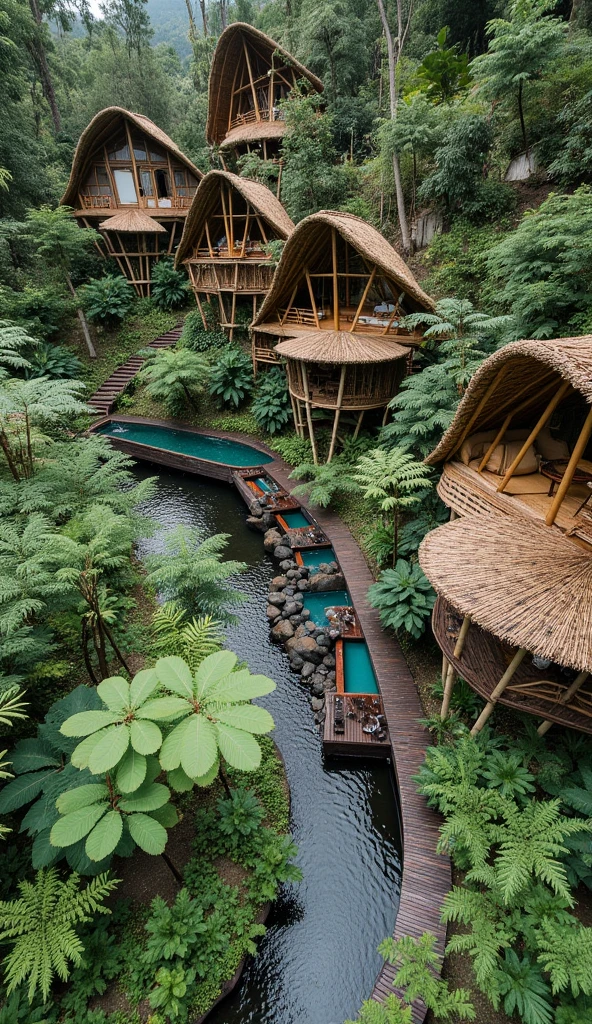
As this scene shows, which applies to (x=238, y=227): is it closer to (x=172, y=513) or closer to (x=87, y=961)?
(x=172, y=513)

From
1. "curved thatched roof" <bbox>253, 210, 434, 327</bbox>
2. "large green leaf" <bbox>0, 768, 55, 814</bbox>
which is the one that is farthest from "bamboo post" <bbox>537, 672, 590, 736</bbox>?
"curved thatched roof" <bbox>253, 210, 434, 327</bbox>

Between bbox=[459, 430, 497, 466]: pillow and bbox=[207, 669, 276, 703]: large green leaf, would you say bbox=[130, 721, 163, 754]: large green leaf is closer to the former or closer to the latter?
bbox=[207, 669, 276, 703]: large green leaf

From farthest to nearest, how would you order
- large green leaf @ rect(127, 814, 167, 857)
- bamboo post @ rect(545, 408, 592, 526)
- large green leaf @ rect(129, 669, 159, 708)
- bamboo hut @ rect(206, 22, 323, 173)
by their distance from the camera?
bamboo hut @ rect(206, 22, 323, 173)
bamboo post @ rect(545, 408, 592, 526)
large green leaf @ rect(129, 669, 159, 708)
large green leaf @ rect(127, 814, 167, 857)

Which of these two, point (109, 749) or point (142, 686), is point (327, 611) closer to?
point (142, 686)

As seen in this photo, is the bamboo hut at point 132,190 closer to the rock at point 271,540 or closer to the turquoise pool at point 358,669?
the rock at point 271,540

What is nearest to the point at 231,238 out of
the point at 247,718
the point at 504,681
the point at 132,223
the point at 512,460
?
the point at 132,223

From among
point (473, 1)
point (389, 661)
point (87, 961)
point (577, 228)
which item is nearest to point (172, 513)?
point (389, 661)
